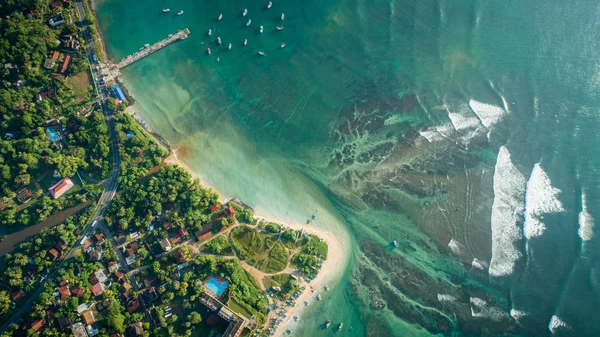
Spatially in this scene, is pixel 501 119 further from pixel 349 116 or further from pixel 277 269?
pixel 277 269

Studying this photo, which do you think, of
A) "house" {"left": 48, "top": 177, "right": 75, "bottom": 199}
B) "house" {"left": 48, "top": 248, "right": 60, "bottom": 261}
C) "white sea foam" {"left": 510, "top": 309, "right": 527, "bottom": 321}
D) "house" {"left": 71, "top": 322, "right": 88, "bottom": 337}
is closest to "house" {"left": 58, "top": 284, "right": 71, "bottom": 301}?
"house" {"left": 71, "top": 322, "right": 88, "bottom": 337}

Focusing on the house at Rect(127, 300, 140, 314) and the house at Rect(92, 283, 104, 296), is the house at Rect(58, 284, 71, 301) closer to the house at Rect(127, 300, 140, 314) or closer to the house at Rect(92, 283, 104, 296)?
the house at Rect(92, 283, 104, 296)

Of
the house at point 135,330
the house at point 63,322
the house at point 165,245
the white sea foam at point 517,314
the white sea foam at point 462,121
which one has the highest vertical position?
the white sea foam at point 462,121

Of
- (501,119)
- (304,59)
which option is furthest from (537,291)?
(304,59)

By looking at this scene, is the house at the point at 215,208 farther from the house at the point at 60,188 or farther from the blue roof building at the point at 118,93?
the blue roof building at the point at 118,93

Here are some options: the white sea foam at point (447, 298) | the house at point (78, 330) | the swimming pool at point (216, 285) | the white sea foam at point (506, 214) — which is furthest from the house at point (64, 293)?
the white sea foam at point (506, 214)

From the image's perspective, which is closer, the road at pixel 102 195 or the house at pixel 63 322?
the house at pixel 63 322
